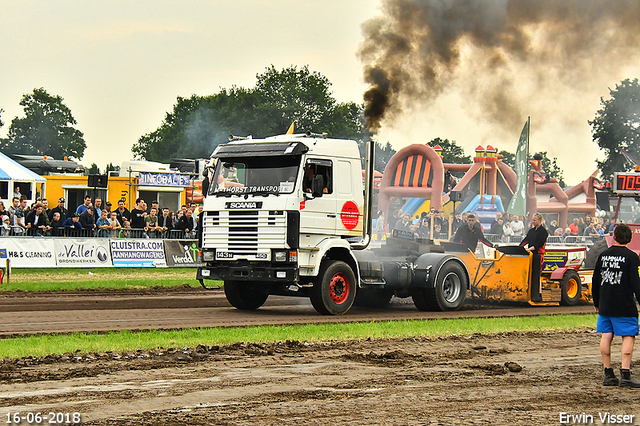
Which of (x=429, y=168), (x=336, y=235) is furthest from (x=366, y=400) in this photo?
(x=429, y=168)

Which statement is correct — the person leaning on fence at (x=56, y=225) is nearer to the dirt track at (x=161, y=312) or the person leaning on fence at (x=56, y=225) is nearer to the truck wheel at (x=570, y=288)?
the dirt track at (x=161, y=312)

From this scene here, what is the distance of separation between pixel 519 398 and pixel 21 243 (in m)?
18.7

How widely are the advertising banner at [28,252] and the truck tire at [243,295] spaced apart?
358 inches

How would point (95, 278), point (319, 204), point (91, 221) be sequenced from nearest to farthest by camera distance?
point (319, 204)
point (95, 278)
point (91, 221)

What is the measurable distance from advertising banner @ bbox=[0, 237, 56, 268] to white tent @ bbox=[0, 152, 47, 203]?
7.96m

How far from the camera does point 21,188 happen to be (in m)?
32.5

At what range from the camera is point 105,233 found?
2527 centimetres

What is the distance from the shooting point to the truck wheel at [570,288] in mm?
19391

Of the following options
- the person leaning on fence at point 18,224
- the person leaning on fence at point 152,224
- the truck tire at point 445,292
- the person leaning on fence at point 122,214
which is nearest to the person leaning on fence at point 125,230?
the person leaning on fence at point 122,214

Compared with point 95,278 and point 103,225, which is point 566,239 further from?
point 95,278

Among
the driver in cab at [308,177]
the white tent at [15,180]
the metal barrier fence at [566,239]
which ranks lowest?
the metal barrier fence at [566,239]

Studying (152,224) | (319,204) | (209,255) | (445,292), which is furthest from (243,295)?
(152,224)

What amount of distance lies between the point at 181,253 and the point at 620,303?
19.9 metres

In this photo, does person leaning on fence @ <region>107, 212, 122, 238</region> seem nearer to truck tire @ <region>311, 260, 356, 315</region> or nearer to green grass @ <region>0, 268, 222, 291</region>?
green grass @ <region>0, 268, 222, 291</region>
